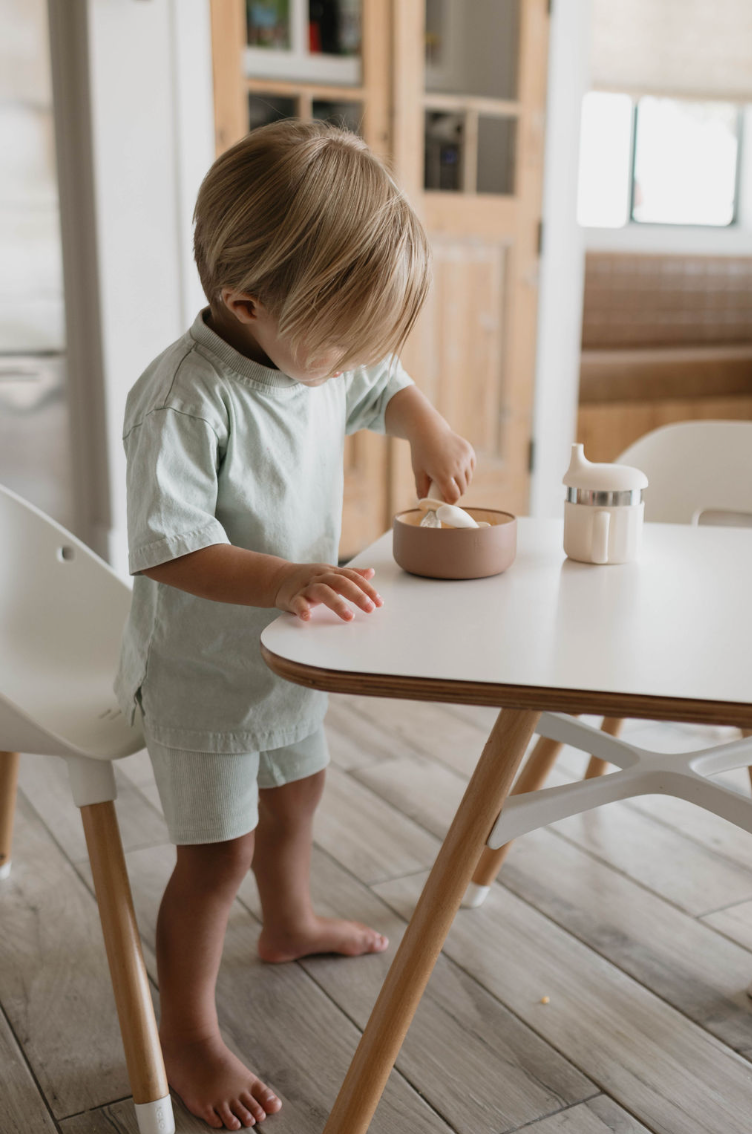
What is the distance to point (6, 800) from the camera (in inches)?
53.3

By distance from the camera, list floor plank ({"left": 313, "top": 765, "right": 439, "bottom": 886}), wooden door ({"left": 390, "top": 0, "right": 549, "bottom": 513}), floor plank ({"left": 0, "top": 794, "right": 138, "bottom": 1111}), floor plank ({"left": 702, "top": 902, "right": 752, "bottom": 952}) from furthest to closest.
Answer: wooden door ({"left": 390, "top": 0, "right": 549, "bottom": 513})
floor plank ({"left": 313, "top": 765, "right": 439, "bottom": 886})
floor plank ({"left": 702, "top": 902, "right": 752, "bottom": 952})
floor plank ({"left": 0, "top": 794, "right": 138, "bottom": 1111})

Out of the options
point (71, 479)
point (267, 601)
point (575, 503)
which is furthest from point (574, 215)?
point (267, 601)

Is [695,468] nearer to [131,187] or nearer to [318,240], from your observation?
[318,240]

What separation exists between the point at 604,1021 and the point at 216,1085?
0.43 m

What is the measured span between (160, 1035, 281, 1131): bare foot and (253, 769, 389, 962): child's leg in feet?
0.63

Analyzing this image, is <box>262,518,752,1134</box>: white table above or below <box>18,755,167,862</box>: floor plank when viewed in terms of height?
above

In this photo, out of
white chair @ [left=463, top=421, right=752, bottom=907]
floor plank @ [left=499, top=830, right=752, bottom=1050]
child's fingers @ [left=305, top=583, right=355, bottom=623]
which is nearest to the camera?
child's fingers @ [left=305, top=583, right=355, bottom=623]

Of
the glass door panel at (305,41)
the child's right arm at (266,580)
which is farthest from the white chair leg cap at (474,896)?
the glass door panel at (305,41)

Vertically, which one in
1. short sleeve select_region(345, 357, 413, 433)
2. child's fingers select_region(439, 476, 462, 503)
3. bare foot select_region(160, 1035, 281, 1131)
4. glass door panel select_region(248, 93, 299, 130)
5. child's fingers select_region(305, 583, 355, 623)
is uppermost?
glass door panel select_region(248, 93, 299, 130)

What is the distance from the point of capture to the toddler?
0.84 m

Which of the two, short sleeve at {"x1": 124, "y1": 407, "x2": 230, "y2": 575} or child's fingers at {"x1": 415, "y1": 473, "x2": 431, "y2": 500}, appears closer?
short sleeve at {"x1": 124, "y1": 407, "x2": 230, "y2": 575}

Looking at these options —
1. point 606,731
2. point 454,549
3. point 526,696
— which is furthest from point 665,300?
point 526,696

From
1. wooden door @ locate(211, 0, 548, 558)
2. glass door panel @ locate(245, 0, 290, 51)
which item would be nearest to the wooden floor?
wooden door @ locate(211, 0, 548, 558)

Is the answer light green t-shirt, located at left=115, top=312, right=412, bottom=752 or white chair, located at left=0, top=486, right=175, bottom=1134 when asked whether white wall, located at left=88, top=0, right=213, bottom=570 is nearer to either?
white chair, located at left=0, top=486, right=175, bottom=1134
